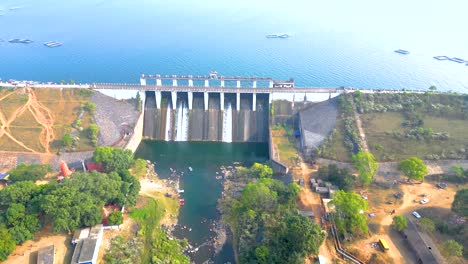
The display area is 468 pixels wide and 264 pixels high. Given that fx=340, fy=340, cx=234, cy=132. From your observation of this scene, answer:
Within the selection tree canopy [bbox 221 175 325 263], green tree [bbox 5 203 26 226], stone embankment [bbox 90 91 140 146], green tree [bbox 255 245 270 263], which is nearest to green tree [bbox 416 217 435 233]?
tree canopy [bbox 221 175 325 263]

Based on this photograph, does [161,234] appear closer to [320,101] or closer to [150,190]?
[150,190]

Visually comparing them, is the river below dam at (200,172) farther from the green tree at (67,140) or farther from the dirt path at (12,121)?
the dirt path at (12,121)

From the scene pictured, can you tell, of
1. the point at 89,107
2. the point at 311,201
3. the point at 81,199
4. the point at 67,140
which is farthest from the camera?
the point at 89,107

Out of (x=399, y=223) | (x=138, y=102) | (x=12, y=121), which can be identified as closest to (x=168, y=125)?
(x=138, y=102)

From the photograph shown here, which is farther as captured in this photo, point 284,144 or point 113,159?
point 284,144

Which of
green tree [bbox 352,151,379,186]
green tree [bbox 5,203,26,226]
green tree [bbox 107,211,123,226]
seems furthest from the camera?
green tree [bbox 352,151,379,186]

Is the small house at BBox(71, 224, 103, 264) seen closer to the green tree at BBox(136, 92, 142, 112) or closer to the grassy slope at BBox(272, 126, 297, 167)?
the grassy slope at BBox(272, 126, 297, 167)

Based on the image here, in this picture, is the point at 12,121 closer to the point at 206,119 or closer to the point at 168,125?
the point at 168,125
